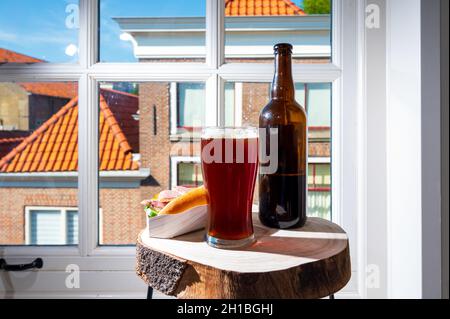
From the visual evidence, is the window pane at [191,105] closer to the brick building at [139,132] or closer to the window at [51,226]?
the brick building at [139,132]

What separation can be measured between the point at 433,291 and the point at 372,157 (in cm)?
48

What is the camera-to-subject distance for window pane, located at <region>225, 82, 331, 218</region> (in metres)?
1.29

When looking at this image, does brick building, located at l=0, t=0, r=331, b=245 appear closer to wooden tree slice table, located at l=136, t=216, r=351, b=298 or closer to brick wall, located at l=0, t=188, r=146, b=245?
brick wall, located at l=0, t=188, r=146, b=245

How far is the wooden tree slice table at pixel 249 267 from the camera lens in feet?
1.86

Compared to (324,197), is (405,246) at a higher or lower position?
lower

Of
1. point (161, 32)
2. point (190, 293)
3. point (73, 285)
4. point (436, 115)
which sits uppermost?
point (161, 32)

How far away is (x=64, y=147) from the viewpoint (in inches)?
51.8

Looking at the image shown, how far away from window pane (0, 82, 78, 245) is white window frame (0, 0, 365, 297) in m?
0.07

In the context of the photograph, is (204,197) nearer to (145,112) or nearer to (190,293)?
(190,293)

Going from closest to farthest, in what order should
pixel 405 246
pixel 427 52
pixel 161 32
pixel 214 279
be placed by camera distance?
pixel 214 279
pixel 427 52
pixel 405 246
pixel 161 32

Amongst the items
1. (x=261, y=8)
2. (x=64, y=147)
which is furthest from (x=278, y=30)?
(x=64, y=147)

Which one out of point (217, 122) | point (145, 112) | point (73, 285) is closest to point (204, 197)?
point (217, 122)

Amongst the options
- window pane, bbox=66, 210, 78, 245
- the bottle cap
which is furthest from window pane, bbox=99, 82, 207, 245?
the bottle cap

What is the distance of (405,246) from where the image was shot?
1020mm
